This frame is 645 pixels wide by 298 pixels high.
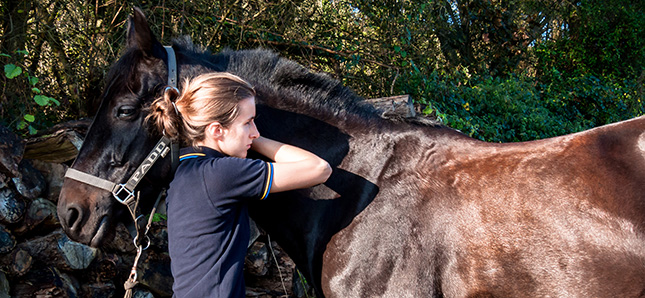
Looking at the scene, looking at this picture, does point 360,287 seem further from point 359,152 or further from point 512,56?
point 512,56

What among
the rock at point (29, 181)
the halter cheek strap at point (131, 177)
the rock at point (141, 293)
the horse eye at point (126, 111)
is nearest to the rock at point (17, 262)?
the rock at point (29, 181)

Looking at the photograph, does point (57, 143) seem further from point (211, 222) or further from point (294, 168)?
point (294, 168)

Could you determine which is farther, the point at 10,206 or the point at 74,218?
the point at 10,206

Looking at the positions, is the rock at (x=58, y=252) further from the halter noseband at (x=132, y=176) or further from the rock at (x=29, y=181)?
the halter noseband at (x=132, y=176)

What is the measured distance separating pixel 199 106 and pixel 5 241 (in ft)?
7.87

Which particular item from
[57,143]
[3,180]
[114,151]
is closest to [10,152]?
[3,180]

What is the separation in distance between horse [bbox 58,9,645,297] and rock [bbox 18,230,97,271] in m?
1.79

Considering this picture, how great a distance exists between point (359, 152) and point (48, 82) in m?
3.79

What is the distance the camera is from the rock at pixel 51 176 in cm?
387

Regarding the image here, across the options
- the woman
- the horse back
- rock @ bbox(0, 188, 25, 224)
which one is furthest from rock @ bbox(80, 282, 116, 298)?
the horse back

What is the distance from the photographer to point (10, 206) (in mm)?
3588

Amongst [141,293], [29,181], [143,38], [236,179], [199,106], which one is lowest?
[141,293]

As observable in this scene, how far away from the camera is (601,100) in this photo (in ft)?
33.2

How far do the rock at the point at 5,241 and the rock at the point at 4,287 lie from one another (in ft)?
0.52
